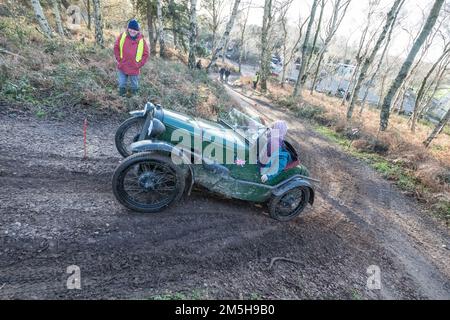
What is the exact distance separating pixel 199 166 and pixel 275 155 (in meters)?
1.24

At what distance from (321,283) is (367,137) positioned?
926 cm

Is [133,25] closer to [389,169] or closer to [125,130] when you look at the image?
[125,130]

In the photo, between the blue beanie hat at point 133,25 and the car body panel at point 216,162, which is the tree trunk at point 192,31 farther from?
the car body panel at point 216,162

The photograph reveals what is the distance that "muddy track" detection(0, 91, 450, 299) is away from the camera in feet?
9.48

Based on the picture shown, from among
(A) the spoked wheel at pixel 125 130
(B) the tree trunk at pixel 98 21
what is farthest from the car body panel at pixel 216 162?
(B) the tree trunk at pixel 98 21

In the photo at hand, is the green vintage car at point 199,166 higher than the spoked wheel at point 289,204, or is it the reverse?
the green vintage car at point 199,166

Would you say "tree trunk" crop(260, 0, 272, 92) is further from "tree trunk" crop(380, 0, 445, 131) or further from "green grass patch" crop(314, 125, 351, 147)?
"tree trunk" crop(380, 0, 445, 131)

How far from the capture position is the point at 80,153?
5.08 m

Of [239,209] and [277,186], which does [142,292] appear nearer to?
[239,209]

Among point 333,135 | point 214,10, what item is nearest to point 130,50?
point 333,135

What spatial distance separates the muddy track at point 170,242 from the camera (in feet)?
9.48

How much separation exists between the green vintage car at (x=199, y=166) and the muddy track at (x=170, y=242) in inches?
12.8

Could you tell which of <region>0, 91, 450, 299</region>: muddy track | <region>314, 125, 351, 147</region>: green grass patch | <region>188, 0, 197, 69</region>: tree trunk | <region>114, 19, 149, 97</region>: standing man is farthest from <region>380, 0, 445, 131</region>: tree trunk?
<region>114, 19, 149, 97</region>: standing man
